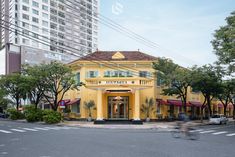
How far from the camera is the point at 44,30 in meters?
99.2

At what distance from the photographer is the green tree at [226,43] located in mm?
28562

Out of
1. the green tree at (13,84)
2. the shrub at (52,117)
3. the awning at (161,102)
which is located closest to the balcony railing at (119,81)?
the awning at (161,102)

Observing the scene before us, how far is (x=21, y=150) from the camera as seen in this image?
14633mm

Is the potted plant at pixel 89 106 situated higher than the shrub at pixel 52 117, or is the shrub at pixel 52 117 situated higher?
the potted plant at pixel 89 106

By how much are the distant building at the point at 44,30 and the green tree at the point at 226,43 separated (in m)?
52.2

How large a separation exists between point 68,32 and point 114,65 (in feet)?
227

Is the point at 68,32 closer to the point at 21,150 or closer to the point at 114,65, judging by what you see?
the point at 114,65

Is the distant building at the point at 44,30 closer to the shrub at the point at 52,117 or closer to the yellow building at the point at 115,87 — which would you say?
the yellow building at the point at 115,87

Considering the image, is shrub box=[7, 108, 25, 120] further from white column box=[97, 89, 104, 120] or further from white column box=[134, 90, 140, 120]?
white column box=[134, 90, 140, 120]

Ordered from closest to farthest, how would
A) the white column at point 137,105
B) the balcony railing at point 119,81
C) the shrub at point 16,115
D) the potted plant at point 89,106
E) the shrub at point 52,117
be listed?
the shrub at point 52,117, the white column at point 137,105, the balcony railing at point 119,81, the potted plant at point 89,106, the shrub at point 16,115

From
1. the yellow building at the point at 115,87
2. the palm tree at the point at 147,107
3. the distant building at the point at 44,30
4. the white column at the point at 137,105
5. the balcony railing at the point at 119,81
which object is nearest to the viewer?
the white column at the point at 137,105

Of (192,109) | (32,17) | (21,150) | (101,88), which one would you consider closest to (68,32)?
(32,17)

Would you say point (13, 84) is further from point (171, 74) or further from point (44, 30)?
point (44, 30)

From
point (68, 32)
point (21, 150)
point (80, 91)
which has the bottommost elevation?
point (21, 150)
